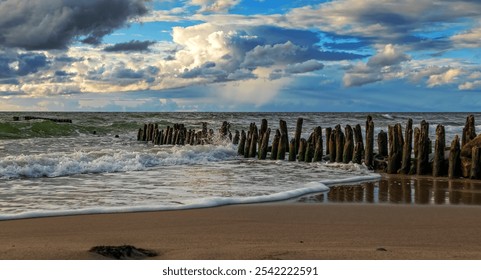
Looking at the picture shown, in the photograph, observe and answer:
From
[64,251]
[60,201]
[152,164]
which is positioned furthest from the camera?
[152,164]

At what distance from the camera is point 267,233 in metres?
6.31

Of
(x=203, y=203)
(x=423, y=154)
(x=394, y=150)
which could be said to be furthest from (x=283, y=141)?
(x=203, y=203)

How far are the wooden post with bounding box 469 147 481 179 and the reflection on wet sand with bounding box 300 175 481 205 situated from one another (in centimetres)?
32

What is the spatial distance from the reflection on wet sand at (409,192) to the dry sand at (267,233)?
2.92ft

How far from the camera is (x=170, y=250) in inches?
205

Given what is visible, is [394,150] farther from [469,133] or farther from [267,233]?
[267,233]

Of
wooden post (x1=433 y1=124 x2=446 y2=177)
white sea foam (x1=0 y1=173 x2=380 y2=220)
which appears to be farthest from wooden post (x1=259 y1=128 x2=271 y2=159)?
white sea foam (x1=0 y1=173 x2=380 y2=220)

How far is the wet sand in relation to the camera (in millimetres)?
5016

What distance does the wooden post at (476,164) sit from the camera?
12727mm

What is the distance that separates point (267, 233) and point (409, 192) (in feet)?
17.3
